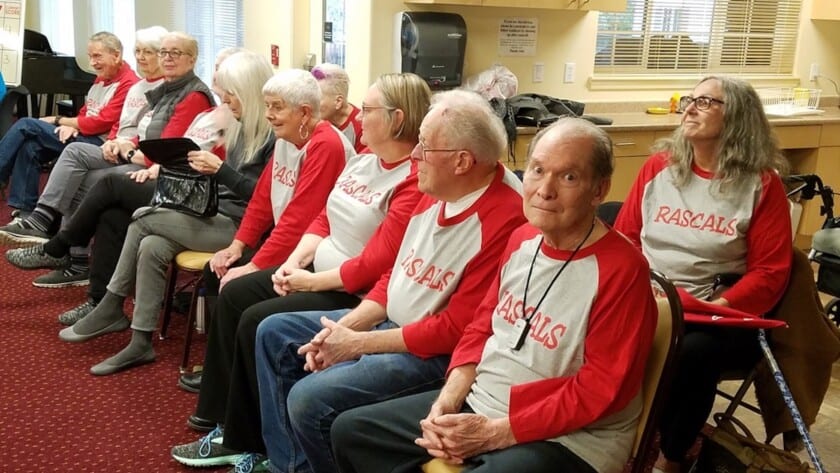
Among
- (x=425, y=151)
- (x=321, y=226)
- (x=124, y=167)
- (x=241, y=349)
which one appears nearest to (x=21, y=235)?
(x=124, y=167)

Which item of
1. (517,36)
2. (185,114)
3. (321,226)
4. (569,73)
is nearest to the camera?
(321,226)

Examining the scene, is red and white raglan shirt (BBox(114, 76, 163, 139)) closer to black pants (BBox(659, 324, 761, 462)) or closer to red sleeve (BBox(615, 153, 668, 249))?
red sleeve (BBox(615, 153, 668, 249))

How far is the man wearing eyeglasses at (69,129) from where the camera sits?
445 centimetres

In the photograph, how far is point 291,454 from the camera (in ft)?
7.38

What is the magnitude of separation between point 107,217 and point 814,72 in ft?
15.8

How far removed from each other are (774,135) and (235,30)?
3907mm

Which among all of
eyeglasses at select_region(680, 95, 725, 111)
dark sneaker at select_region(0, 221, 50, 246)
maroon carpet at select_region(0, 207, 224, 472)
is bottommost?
maroon carpet at select_region(0, 207, 224, 472)

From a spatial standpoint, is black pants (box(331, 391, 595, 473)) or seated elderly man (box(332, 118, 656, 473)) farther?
black pants (box(331, 391, 595, 473))

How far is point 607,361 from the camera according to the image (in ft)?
5.25

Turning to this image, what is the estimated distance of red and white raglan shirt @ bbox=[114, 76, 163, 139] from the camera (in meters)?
4.16

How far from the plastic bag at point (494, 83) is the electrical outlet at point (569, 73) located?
0.51 metres

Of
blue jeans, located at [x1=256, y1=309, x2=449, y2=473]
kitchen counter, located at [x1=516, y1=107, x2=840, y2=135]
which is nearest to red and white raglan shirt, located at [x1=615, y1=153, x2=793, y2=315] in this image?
blue jeans, located at [x1=256, y1=309, x2=449, y2=473]

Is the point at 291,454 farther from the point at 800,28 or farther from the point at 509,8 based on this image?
the point at 800,28

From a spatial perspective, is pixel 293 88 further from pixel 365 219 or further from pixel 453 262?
pixel 453 262
